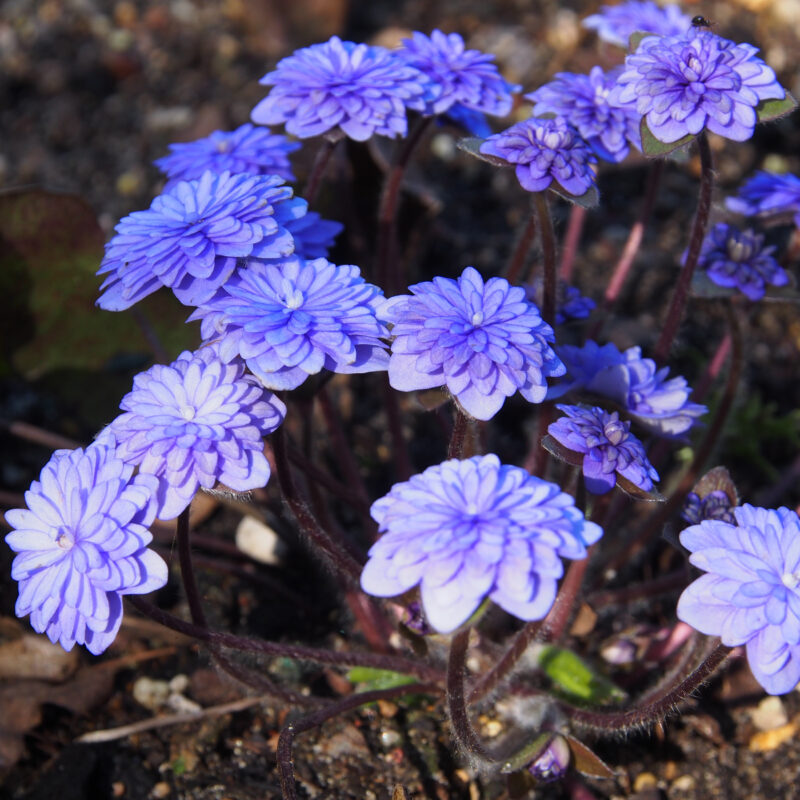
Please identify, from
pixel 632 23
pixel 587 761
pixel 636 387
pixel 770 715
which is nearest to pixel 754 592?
pixel 636 387

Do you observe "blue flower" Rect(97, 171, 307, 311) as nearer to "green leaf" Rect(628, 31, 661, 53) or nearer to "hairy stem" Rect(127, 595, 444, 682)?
"hairy stem" Rect(127, 595, 444, 682)

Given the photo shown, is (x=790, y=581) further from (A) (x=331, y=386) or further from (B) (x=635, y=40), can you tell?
(A) (x=331, y=386)

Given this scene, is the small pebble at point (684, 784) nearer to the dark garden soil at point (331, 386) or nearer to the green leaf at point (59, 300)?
the dark garden soil at point (331, 386)

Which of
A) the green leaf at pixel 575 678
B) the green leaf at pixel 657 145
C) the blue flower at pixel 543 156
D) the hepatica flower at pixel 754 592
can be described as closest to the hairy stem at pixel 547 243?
the blue flower at pixel 543 156

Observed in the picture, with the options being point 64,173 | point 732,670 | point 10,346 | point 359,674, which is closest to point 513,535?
point 359,674

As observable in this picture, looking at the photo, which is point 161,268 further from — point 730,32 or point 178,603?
point 730,32
